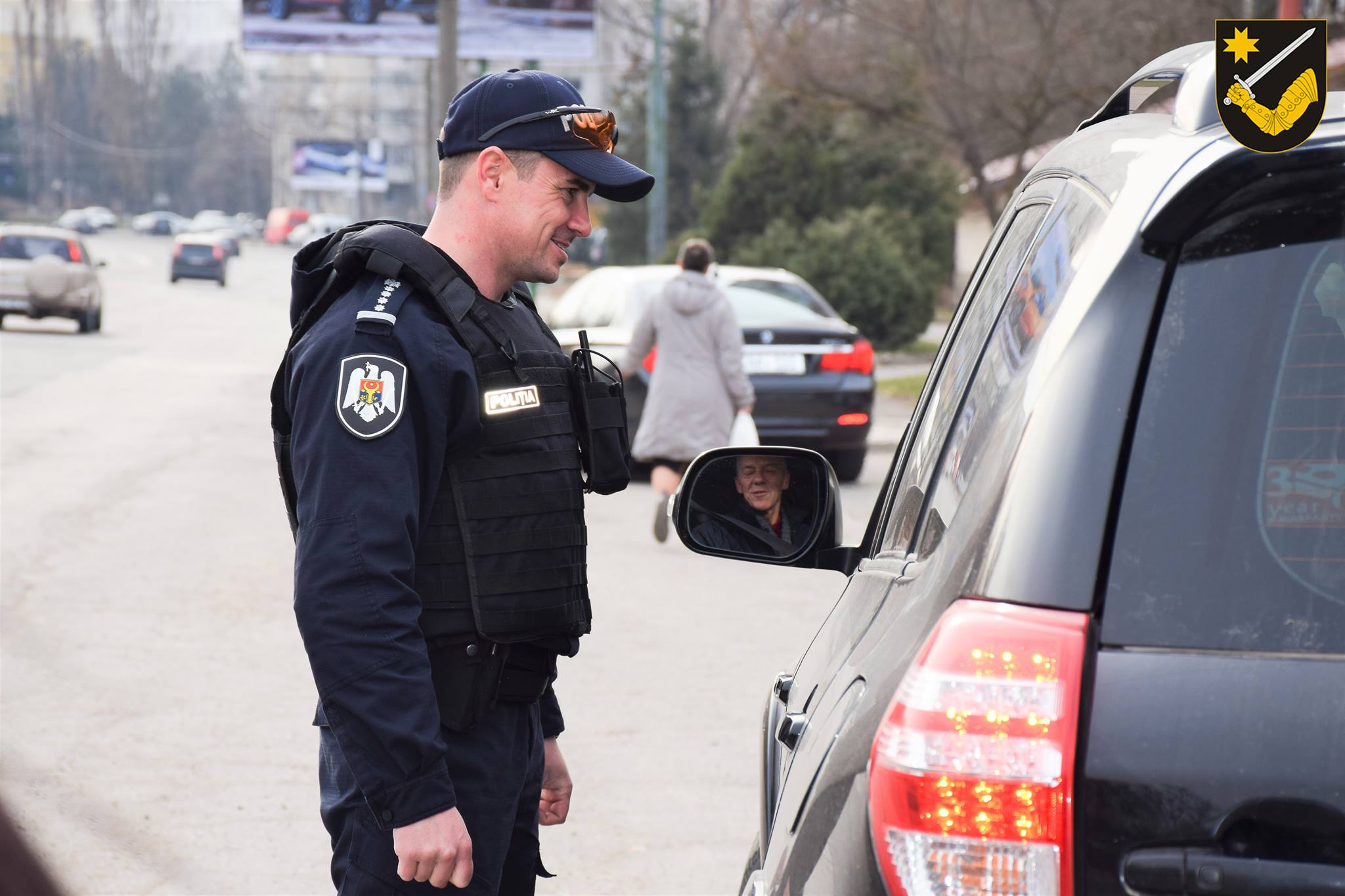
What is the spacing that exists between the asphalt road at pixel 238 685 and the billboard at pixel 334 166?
99.8m

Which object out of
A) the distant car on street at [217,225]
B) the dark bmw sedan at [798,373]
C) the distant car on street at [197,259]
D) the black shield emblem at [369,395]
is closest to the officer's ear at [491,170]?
the black shield emblem at [369,395]

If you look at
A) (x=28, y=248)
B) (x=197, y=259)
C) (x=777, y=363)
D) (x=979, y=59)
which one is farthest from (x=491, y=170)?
(x=197, y=259)

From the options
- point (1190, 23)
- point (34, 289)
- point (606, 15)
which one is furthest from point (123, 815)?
point (606, 15)

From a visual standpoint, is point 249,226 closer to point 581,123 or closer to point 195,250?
point 195,250

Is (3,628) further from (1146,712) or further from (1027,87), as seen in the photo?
(1027,87)

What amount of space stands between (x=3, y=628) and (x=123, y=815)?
2559 millimetres

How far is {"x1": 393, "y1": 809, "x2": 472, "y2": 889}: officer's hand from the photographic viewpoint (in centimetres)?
218

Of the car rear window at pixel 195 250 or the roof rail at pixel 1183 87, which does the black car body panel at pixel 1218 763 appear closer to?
the roof rail at pixel 1183 87

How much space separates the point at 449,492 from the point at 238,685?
4114mm

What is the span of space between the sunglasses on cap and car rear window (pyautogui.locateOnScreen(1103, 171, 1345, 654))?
4.01 ft

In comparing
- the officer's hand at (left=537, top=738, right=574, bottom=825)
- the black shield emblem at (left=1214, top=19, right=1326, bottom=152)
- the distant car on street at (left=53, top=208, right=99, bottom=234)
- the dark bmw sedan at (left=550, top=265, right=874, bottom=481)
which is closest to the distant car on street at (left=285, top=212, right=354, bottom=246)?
the distant car on street at (left=53, top=208, right=99, bottom=234)

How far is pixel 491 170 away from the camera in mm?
2502

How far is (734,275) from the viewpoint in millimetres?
12594

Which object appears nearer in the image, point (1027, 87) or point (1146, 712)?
point (1146, 712)
